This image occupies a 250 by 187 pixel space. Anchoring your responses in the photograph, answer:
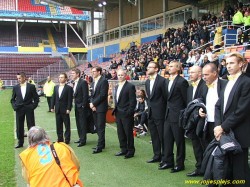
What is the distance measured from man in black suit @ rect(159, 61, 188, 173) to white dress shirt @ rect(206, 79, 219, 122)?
83 cm

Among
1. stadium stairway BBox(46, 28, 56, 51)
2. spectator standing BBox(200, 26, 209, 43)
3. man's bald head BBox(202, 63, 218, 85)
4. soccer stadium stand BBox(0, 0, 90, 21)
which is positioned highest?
soccer stadium stand BBox(0, 0, 90, 21)

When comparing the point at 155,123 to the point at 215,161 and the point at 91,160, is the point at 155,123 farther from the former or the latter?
the point at 215,161

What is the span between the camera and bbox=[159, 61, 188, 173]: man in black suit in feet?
16.9

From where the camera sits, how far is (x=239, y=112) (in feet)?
11.4

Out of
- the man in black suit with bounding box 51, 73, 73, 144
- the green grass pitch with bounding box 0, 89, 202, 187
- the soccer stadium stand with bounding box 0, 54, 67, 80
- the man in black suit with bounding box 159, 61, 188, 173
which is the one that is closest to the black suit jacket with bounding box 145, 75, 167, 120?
the man in black suit with bounding box 159, 61, 188, 173

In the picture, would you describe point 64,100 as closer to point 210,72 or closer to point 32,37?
point 210,72

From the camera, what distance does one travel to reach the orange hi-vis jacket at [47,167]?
2906 mm

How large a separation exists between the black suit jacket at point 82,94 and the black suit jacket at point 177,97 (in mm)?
2774

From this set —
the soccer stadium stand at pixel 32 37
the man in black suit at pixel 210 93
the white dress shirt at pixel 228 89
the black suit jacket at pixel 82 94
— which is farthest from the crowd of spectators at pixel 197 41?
the soccer stadium stand at pixel 32 37

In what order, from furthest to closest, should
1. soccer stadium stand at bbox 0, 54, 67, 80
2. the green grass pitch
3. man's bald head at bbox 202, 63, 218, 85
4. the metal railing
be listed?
soccer stadium stand at bbox 0, 54, 67, 80, the metal railing, the green grass pitch, man's bald head at bbox 202, 63, 218, 85

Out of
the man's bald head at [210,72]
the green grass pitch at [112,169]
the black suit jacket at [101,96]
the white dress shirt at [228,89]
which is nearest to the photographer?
the white dress shirt at [228,89]

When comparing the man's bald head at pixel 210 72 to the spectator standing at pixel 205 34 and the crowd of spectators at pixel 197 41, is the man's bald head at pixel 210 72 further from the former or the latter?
the spectator standing at pixel 205 34

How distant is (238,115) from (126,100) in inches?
121

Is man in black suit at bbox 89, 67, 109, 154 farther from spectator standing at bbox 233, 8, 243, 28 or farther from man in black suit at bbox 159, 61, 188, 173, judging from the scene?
spectator standing at bbox 233, 8, 243, 28
